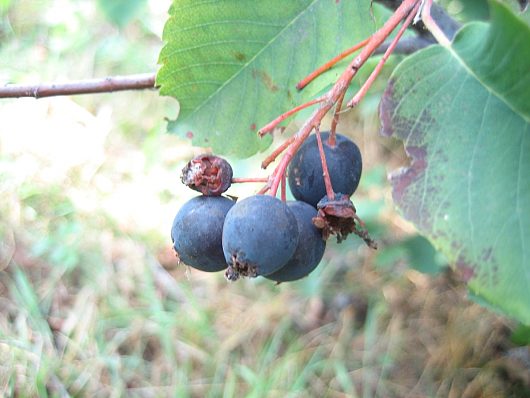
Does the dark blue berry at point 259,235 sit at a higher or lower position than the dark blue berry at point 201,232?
higher

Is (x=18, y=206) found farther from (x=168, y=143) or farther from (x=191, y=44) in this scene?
(x=191, y=44)

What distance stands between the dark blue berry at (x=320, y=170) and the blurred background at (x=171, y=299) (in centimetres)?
156

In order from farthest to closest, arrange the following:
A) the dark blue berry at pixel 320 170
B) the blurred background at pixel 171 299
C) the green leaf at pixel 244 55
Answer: the blurred background at pixel 171 299 → the green leaf at pixel 244 55 → the dark blue berry at pixel 320 170

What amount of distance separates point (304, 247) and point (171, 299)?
241 centimetres

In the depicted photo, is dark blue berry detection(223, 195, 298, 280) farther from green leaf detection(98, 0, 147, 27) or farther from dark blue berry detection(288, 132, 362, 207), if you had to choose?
green leaf detection(98, 0, 147, 27)

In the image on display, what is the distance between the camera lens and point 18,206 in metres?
3.71

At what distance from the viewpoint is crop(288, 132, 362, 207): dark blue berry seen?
3.84 feet

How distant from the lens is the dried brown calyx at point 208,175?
1.13 m

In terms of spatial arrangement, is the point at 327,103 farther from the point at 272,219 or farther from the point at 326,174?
the point at 272,219

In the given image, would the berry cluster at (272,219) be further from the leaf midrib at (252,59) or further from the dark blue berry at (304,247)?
the leaf midrib at (252,59)

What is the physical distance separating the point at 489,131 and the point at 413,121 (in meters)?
0.13

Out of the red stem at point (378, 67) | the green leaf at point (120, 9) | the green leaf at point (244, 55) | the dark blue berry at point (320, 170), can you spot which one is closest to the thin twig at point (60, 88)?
the green leaf at point (244, 55)

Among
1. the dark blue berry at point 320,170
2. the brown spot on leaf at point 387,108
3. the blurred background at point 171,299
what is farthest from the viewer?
the blurred background at point 171,299

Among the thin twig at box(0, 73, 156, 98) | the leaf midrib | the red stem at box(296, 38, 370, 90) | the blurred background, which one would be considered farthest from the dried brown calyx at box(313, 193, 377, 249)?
the blurred background
